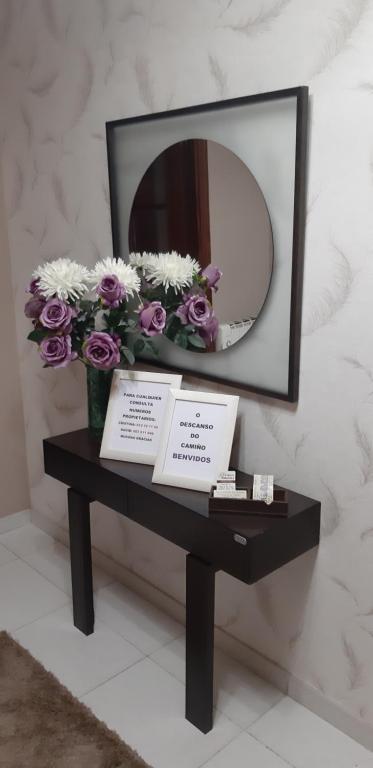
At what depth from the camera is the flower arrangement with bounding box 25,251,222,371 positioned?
1792 millimetres

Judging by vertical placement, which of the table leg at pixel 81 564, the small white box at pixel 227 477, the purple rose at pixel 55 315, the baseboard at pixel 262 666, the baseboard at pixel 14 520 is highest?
the purple rose at pixel 55 315

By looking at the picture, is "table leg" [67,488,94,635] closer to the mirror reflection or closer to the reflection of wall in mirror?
the mirror reflection

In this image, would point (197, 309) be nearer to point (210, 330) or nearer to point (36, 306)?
point (210, 330)

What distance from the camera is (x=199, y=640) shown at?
5.58ft

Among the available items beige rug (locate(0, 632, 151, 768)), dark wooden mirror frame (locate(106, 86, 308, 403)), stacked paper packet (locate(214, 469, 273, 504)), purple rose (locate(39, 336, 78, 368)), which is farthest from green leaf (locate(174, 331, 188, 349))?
beige rug (locate(0, 632, 151, 768))

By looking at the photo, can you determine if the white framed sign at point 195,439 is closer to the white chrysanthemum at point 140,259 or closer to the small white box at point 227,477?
the small white box at point 227,477

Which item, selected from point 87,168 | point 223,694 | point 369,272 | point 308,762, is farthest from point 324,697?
point 87,168

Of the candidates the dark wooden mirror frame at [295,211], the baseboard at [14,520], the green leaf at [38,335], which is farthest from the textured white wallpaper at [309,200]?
the baseboard at [14,520]

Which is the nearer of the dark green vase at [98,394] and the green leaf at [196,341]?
the green leaf at [196,341]

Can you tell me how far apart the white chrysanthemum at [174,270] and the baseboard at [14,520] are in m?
1.58

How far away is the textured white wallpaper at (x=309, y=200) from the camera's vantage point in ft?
4.71

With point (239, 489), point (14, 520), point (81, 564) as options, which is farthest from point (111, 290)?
point (14, 520)

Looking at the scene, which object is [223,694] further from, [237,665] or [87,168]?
[87,168]

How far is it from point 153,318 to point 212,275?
0.68 ft
